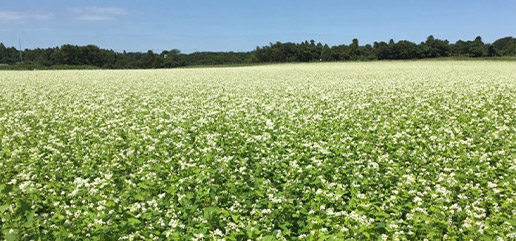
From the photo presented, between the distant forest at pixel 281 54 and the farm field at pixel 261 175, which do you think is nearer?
the farm field at pixel 261 175

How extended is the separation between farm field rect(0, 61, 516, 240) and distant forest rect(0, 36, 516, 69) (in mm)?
100401

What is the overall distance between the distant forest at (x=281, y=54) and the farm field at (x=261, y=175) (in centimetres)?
10040

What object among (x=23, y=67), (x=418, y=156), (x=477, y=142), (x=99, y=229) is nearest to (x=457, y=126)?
(x=477, y=142)

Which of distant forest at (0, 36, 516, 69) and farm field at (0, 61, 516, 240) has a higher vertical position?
distant forest at (0, 36, 516, 69)

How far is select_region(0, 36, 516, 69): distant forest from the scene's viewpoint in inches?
4224

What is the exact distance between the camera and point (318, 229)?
5.14m

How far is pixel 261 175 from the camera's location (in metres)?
7.95

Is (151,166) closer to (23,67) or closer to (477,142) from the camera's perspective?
(477,142)

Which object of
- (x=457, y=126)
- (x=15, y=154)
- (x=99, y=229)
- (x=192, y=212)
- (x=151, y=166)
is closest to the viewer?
(x=99, y=229)

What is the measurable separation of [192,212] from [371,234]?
9.13ft

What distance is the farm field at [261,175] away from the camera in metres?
5.34

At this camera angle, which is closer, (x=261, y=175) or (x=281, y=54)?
(x=261, y=175)

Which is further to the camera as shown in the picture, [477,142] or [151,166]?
[477,142]

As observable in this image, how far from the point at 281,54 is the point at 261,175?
5100 inches
